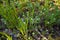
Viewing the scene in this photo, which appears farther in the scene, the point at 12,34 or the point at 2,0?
the point at 2,0

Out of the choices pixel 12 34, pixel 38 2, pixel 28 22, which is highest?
pixel 38 2

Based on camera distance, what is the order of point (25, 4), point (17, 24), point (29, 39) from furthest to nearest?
1. point (25, 4)
2. point (17, 24)
3. point (29, 39)

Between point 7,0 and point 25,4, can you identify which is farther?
point 25,4

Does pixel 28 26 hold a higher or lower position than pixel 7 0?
lower

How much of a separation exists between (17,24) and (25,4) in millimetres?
394

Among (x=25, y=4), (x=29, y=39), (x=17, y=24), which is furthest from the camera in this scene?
(x=25, y=4)

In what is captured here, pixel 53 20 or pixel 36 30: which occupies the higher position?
pixel 53 20

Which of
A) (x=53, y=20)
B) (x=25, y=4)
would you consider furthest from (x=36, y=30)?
(x=25, y=4)

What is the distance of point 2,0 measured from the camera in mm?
2412

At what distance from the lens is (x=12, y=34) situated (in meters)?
2.12

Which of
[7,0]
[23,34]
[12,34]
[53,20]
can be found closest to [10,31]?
[12,34]

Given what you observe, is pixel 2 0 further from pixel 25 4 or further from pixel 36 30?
pixel 36 30

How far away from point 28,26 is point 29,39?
21cm

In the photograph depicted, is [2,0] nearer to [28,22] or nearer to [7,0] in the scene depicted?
[7,0]
